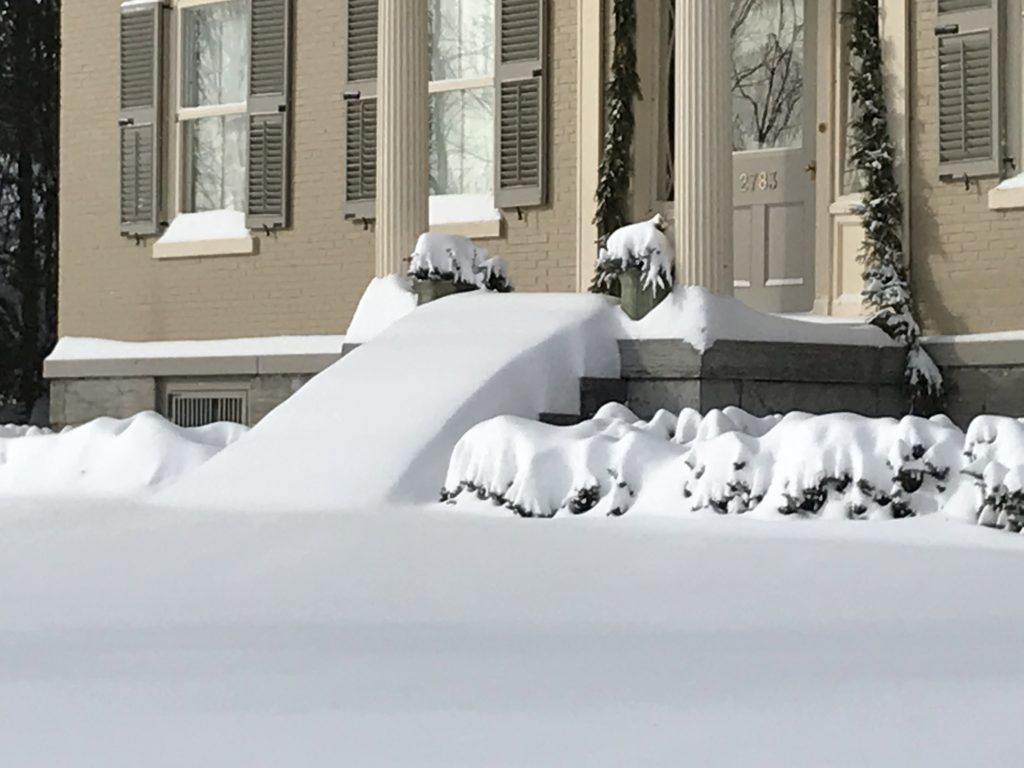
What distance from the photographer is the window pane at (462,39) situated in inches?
444

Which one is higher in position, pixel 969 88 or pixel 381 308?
pixel 969 88

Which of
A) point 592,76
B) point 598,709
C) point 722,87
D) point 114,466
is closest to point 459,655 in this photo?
point 598,709

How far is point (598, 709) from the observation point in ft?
10.5

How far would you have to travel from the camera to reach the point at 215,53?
1256 cm

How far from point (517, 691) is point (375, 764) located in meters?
0.67

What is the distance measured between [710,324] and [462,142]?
12.0 ft

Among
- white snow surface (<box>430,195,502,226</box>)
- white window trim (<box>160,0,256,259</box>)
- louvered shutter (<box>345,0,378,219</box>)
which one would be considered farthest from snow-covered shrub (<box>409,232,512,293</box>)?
white window trim (<box>160,0,256,259</box>)

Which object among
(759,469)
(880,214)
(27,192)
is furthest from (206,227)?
(759,469)

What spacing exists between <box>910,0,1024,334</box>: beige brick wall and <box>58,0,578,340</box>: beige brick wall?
7.40 ft

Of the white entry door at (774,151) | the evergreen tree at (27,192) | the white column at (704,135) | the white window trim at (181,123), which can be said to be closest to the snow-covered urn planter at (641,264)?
the white column at (704,135)

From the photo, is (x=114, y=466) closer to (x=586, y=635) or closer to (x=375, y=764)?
(x=586, y=635)

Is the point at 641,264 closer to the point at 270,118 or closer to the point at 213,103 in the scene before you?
the point at 270,118

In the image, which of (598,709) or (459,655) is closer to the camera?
→ (598,709)

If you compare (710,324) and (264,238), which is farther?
(264,238)
